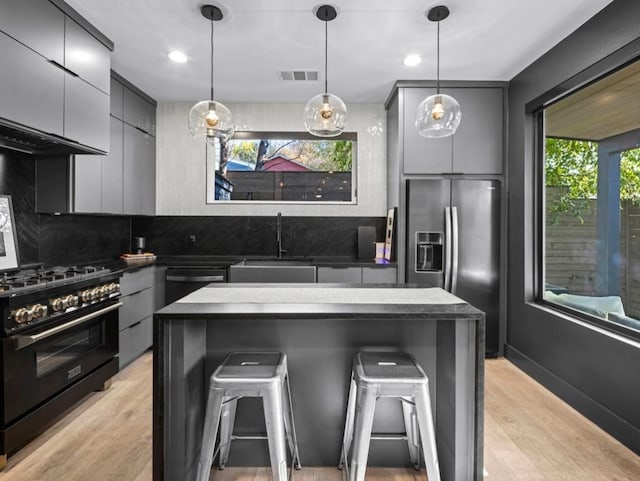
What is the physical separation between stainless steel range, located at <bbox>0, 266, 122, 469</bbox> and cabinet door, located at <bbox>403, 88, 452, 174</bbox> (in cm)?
290

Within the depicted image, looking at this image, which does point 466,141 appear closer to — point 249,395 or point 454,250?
point 454,250

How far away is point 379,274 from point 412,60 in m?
1.98

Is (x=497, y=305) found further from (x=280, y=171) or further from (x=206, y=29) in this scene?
(x=206, y=29)

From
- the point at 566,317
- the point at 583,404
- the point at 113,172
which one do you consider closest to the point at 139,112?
the point at 113,172

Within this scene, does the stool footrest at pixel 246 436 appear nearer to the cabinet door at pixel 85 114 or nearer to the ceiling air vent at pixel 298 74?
the cabinet door at pixel 85 114

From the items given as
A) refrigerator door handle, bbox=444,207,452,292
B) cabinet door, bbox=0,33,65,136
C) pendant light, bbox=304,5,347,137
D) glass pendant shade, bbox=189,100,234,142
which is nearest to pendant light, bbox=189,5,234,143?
glass pendant shade, bbox=189,100,234,142

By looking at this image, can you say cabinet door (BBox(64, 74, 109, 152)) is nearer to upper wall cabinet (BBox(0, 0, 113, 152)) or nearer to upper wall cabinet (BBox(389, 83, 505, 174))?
upper wall cabinet (BBox(0, 0, 113, 152))

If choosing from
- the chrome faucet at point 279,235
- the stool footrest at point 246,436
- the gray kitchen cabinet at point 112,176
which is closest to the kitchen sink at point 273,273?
the chrome faucet at point 279,235

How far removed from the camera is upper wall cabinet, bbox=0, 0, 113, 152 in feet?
7.68

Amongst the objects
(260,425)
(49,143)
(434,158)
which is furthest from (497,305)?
(49,143)

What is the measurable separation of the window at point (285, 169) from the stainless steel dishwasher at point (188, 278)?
3.57 ft

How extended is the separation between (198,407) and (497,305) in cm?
315

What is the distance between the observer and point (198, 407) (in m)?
2.05

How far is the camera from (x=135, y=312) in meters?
3.70
